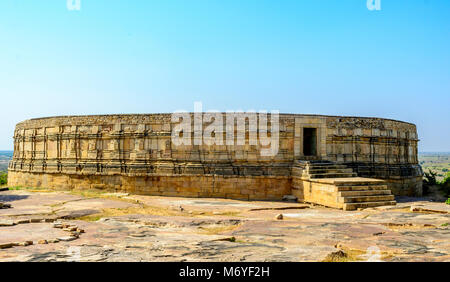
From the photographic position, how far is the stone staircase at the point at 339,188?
1188 centimetres

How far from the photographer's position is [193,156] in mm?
15492

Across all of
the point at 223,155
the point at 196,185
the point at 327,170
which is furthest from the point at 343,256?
the point at 196,185

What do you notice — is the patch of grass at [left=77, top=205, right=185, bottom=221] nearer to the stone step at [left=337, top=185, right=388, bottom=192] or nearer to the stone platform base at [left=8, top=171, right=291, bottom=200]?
the stone platform base at [left=8, top=171, right=291, bottom=200]

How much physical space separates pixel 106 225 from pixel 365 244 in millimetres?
5128

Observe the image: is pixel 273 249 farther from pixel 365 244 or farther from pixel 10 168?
pixel 10 168

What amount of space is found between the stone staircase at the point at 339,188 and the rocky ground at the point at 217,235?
768 mm

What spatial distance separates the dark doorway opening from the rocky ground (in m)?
5.22

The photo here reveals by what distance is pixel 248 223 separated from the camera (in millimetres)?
8398

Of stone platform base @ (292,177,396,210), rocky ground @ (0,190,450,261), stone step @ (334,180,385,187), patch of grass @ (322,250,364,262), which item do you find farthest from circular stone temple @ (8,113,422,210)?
patch of grass @ (322,250,364,262)

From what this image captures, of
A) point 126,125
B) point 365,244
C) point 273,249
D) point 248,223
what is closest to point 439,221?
point 365,244

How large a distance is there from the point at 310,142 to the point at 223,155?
13.4 ft

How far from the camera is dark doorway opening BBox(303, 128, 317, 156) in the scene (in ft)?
52.8

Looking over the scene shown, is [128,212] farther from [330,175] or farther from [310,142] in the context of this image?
[310,142]

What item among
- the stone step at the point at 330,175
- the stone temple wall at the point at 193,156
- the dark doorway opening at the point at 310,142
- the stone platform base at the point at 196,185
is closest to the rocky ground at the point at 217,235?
the stone step at the point at 330,175
